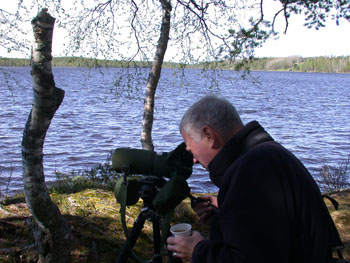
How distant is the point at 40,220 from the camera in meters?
2.85

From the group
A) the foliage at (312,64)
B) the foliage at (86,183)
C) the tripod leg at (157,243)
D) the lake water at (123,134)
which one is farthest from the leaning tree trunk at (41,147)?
the foliage at (312,64)

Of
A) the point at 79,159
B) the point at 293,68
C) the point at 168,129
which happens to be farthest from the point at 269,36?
the point at 293,68

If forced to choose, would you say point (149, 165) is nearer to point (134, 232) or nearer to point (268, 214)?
point (134, 232)

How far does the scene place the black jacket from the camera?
4.46 feet

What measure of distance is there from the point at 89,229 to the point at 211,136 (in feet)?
7.88

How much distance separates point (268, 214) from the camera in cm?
137

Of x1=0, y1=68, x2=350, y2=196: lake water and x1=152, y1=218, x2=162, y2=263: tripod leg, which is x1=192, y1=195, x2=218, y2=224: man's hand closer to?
x1=152, y1=218, x2=162, y2=263: tripod leg

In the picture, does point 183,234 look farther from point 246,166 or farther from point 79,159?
point 79,159

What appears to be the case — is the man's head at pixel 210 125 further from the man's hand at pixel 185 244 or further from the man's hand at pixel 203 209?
the man's hand at pixel 203 209

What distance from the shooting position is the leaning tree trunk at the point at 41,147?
2508 millimetres

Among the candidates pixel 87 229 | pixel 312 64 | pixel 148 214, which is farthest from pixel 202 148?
pixel 312 64

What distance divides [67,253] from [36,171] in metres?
0.81

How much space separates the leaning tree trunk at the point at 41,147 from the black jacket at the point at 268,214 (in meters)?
1.61

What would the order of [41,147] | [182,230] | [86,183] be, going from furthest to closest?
[86,183], [41,147], [182,230]
